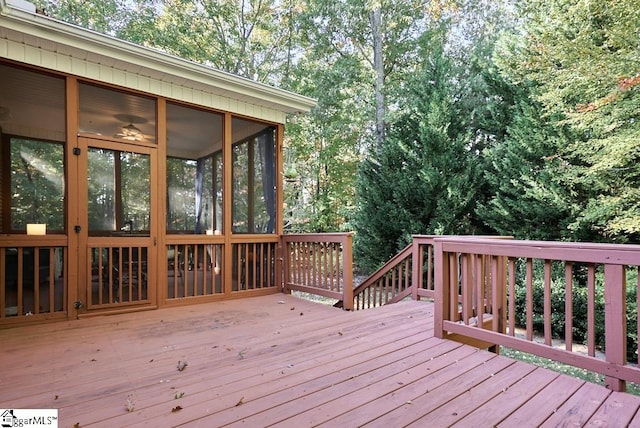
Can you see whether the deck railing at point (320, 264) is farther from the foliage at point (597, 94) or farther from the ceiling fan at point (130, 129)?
the foliage at point (597, 94)

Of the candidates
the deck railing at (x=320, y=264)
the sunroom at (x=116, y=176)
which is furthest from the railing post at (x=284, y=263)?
the sunroom at (x=116, y=176)

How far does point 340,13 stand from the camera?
1116cm

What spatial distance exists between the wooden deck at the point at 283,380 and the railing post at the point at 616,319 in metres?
0.19

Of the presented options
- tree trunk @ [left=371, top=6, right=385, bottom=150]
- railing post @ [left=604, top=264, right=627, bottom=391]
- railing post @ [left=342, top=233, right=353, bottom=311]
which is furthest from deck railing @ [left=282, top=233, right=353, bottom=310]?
tree trunk @ [left=371, top=6, right=385, bottom=150]

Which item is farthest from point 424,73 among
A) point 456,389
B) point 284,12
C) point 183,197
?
point 456,389

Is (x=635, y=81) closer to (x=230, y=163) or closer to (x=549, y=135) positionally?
(x=549, y=135)

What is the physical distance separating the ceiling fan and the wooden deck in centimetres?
218

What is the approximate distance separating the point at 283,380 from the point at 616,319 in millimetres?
2114

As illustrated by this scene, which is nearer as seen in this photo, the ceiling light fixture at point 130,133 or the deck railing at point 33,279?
the deck railing at point 33,279

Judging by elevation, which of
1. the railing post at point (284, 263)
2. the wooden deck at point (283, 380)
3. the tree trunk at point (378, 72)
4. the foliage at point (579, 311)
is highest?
the tree trunk at point (378, 72)

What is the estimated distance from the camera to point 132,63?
3846 mm

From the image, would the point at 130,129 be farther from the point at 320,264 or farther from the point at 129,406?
the point at 129,406

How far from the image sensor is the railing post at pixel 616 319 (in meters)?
2.03

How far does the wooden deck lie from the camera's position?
1.79m
